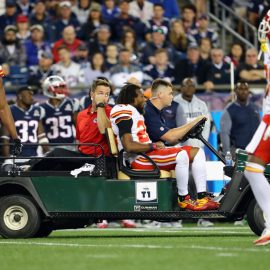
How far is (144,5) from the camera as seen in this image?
22.6 m

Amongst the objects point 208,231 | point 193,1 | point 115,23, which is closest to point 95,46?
point 115,23

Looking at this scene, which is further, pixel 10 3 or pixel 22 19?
pixel 10 3

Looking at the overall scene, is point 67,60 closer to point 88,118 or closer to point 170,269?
point 88,118

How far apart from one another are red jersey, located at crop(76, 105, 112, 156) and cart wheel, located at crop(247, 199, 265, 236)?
1560 millimetres

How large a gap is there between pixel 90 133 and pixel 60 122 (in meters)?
3.41

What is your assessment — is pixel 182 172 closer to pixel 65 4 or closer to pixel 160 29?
pixel 160 29

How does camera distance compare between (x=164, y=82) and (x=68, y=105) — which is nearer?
(x=164, y=82)

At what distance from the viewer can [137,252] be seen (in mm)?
10328

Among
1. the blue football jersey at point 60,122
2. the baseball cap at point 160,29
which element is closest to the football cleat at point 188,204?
the blue football jersey at point 60,122

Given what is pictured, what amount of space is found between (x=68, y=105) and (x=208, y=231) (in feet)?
11.1

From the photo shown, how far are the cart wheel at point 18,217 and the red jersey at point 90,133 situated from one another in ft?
2.73

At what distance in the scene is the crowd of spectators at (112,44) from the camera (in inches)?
771

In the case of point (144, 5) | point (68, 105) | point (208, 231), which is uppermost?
point (144, 5)

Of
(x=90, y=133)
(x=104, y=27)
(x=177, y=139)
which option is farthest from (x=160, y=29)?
(x=177, y=139)
